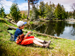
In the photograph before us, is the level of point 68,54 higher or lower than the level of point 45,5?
lower

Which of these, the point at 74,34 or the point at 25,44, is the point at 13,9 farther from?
the point at 74,34

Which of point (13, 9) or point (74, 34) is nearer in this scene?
point (13, 9)

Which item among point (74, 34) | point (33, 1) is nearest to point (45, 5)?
point (33, 1)

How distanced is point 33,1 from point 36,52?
1.27 meters

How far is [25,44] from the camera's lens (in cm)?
170

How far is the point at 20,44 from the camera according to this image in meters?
1.74

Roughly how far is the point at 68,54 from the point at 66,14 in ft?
3.45

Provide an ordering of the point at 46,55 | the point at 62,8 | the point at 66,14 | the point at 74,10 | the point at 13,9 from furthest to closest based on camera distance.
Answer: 1. the point at 13,9
2. the point at 66,14
3. the point at 62,8
4. the point at 74,10
5. the point at 46,55

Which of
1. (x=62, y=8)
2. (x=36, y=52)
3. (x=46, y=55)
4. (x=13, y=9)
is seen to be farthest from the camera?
(x=13, y=9)

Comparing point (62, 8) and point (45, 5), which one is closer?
point (62, 8)

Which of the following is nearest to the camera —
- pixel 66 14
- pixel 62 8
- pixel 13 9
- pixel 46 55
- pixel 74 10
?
pixel 46 55

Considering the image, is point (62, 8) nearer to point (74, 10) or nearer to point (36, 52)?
point (74, 10)

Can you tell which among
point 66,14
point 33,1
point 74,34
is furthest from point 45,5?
point 74,34

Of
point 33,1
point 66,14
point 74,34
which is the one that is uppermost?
point 33,1
